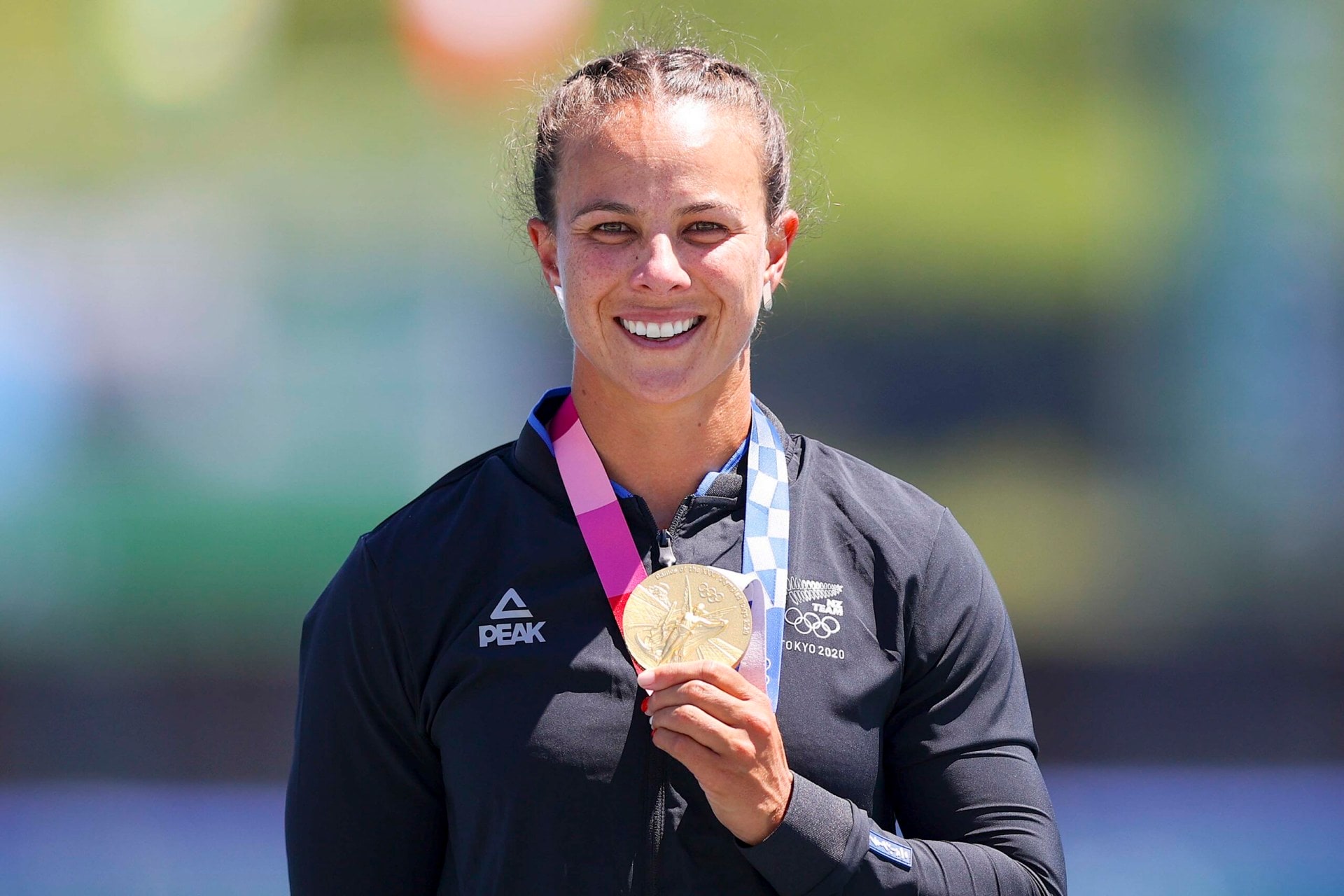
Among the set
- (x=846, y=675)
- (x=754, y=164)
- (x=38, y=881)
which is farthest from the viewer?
(x=38, y=881)

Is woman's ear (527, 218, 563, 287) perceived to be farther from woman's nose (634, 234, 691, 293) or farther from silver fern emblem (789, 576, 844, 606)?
silver fern emblem (789, 576, 844, 606)

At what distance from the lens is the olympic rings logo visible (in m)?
1.49

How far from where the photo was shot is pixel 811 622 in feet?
4.90

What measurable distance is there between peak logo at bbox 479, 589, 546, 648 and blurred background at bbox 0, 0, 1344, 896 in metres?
2.50

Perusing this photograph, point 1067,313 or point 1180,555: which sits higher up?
point 1067,313

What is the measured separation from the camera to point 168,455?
4.00m

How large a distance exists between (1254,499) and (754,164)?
9.96 feet

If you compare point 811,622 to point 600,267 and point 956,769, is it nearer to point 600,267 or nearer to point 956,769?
point 956,769

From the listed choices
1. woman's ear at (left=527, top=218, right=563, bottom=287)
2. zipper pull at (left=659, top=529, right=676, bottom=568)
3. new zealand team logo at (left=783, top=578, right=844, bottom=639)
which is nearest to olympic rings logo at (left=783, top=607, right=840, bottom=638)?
new zealand team logo at (left=783, top=578, right=844, bottom=639)

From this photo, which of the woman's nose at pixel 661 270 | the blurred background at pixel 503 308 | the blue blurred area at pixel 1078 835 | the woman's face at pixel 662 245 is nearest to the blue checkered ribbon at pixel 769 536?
the woman's face at pixel 662 245

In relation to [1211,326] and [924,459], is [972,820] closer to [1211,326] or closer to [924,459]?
[924,459]

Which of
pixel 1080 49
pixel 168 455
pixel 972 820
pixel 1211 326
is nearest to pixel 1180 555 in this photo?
pixel 1211 326

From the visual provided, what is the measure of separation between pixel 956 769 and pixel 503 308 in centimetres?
272

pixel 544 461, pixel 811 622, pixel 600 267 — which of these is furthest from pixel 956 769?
pixel 600 267
